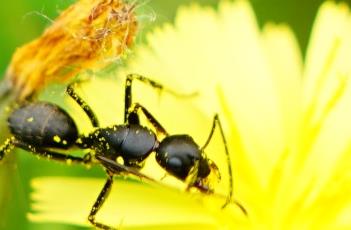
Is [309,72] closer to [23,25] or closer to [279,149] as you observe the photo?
[279,149]

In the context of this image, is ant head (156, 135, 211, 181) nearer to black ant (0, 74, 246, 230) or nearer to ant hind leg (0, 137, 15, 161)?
black ant (0, 74, 246, 230)

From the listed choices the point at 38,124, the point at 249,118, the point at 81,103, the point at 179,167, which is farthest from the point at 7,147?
the point at 249,118

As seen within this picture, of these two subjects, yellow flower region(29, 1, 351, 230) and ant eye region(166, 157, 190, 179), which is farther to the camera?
yellow flower region(29, 1, 351, 230)

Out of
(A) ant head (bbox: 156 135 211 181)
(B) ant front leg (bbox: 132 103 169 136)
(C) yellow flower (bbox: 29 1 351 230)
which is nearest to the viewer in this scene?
(A) ant head (bbox: 156 135 211 181)

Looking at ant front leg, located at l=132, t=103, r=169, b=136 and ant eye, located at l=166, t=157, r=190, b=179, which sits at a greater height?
ant front leg, located at l=132, t=103, r=169, b=136

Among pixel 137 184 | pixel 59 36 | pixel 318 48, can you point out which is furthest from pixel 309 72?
pixel 59 36

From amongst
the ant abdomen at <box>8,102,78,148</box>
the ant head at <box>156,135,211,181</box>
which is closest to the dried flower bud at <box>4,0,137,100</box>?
the ant abdomen at <box>8,102,78,148</box>
